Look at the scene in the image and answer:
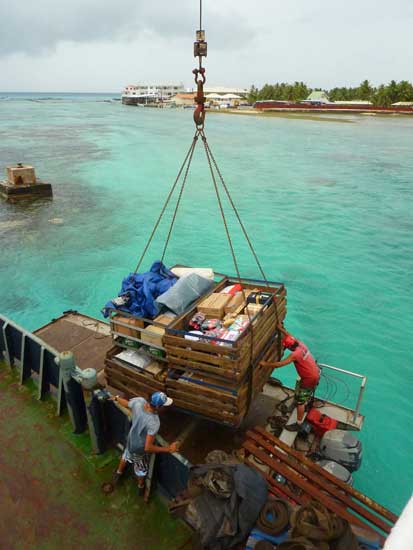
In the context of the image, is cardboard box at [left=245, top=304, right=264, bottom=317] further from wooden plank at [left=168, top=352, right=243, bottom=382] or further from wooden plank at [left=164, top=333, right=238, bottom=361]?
wooden plank at [left=168, top=352, right=243, bottom=382]

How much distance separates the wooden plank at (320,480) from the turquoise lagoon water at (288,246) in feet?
12.7

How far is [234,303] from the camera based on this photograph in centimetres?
648

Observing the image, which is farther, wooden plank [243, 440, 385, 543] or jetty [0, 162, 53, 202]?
jetty [0, 162, 53, 202]

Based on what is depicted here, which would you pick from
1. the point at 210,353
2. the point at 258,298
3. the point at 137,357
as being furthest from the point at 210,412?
the point at 258,298

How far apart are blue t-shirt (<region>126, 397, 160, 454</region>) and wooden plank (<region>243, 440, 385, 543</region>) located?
1.45m

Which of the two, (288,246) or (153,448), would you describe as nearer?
(153,448)

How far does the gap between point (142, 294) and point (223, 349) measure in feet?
7.22

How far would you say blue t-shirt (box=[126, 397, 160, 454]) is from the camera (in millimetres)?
5141

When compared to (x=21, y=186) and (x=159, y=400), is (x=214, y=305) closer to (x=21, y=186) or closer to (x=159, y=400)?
(x=159, y=400)

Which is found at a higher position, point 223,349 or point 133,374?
point 223,349

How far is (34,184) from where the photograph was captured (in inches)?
1075

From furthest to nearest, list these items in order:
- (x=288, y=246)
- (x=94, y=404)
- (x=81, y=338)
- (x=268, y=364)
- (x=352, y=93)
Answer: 1. (x=352, y=93)
2. (x=288, y=246)
3. (x=81, y=338)
4. (x=268, y=364)
5. (x=94, y=404)

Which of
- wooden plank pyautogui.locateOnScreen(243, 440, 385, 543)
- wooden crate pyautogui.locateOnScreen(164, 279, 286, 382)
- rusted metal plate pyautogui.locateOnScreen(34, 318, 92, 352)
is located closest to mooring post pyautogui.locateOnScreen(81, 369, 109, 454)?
wooden crate pyautogui.locateOnScreen(164, 279, 286, 382)

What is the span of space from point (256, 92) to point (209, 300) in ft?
643
